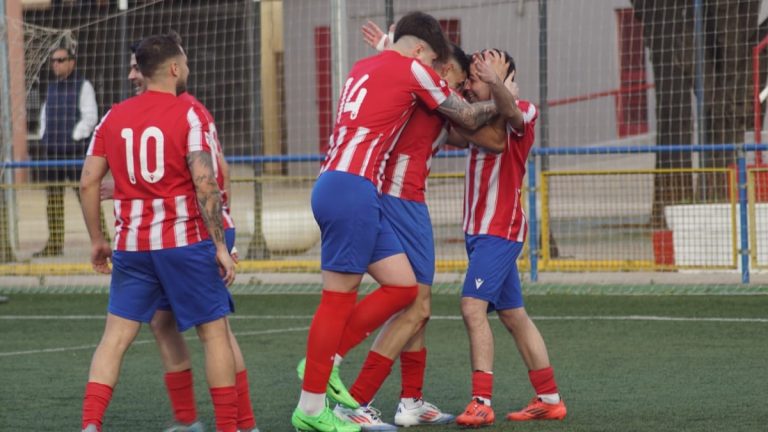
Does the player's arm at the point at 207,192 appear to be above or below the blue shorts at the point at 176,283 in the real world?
above

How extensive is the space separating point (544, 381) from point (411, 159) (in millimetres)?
1240

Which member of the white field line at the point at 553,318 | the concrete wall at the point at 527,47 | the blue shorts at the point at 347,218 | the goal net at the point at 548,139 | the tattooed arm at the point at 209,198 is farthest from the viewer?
the concrete wall at the point at 527,47

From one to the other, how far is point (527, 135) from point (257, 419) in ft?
6.18

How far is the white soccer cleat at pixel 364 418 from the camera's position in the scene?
6.27m

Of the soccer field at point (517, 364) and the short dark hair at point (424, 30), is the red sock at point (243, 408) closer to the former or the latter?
the soccer field at point (517, 364)

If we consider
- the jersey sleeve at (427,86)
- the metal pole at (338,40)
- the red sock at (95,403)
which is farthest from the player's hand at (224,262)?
the metal pole at (338,40)

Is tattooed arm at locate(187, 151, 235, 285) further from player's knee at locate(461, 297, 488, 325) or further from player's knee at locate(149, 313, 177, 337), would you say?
player's knee at locate(461, 297, 488, 325)

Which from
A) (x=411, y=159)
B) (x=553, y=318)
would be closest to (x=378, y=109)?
(x=411, y=159)

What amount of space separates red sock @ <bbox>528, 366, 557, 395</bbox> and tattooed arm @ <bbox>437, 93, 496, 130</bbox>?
124 cm

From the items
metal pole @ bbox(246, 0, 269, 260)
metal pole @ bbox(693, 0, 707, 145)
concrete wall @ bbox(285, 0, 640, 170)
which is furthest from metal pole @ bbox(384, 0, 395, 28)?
metal pole @ bbox(693, 0, 707, 145)

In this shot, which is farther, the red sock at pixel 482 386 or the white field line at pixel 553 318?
the white field line at pixel 553 318

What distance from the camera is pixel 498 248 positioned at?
21.6 feet

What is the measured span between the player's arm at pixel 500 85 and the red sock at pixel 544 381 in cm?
117

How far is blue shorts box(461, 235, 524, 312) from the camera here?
21.4 ft
